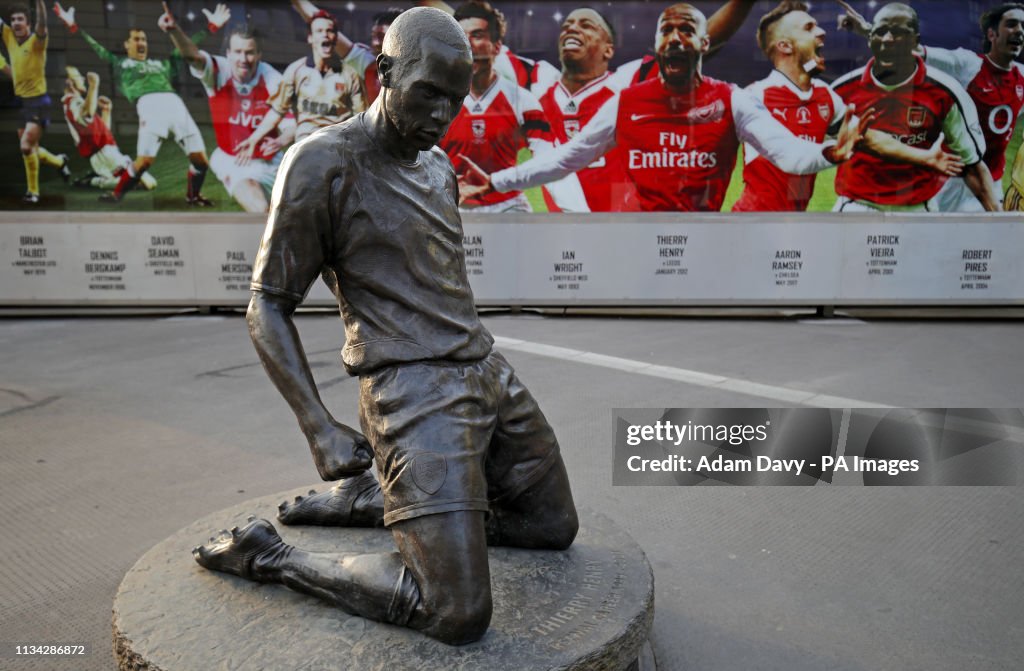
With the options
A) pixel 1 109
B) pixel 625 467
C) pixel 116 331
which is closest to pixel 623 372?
pixel 625 467

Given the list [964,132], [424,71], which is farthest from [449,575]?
[964,132]

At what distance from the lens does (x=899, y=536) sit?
11.7 ft

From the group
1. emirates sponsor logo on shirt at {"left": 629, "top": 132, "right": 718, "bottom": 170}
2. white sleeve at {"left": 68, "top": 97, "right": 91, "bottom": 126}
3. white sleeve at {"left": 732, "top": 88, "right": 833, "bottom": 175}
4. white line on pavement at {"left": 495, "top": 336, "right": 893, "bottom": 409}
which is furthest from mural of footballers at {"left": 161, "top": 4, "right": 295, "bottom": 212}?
white sleeve at {"left": 732, "top": 88, "right": 833, "bottom": 175}

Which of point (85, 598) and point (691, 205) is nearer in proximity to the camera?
point (85, 598)

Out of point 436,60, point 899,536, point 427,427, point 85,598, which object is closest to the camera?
point 436,60

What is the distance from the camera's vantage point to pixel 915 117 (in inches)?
320

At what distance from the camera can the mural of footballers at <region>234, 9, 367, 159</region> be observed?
830cm

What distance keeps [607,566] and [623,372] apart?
3706mm

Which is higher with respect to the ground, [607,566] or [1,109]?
[1,109]

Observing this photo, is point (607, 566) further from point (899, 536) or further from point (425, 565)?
point (899, 536)

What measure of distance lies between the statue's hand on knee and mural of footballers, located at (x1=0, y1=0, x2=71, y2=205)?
7783 mm

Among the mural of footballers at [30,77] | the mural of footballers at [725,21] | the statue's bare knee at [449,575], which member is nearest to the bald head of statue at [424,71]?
the statue's bare knee at [449,575]

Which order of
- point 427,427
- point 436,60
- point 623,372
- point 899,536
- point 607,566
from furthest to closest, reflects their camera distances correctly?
point 623,372 < point 899,536 < point 607,566 < point 427,427 < point 436,60

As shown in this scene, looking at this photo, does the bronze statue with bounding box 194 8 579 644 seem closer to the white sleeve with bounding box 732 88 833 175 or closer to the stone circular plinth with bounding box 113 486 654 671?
the stone circular plinth with bounding box 113 486 654 671
